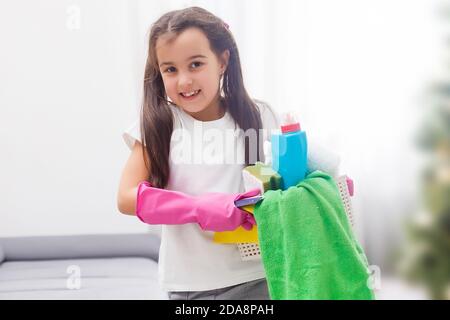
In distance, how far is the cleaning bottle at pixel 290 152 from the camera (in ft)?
2.23

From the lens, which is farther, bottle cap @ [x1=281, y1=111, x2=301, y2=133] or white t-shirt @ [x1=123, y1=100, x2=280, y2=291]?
white t-shirt @ [x1=123, y1=100, x2=280, y2=291]

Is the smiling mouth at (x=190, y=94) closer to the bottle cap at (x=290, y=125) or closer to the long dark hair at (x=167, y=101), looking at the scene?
the long dark hair at (x=167, y=101)

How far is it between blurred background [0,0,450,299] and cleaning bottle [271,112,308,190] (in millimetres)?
822

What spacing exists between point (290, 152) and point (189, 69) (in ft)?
0.62

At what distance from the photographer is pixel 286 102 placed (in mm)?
1540

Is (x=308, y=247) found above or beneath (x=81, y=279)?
above

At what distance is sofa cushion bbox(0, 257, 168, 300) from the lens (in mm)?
1354

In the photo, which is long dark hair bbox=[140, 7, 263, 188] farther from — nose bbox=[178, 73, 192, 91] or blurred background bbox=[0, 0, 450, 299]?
blurred background bbox=[0, 0, 450, 299]

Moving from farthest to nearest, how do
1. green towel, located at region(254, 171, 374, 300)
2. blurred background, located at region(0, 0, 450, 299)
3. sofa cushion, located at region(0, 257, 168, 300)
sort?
blurred background, located at region(0, 0, 450, 299)
sofa cushion, located at region(0, 257, 168, 300)
green towel, located at region(254, 171, 374, 300)

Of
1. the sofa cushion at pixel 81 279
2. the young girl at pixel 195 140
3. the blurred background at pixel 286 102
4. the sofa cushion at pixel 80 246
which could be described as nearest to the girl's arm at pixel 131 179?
the young girl at pixel 195 140

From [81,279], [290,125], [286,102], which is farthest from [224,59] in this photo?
[81,279]

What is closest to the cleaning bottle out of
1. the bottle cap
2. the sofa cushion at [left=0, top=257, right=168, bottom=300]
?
the bottle cap

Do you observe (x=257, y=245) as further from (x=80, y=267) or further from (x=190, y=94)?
(x=80, y=267)
